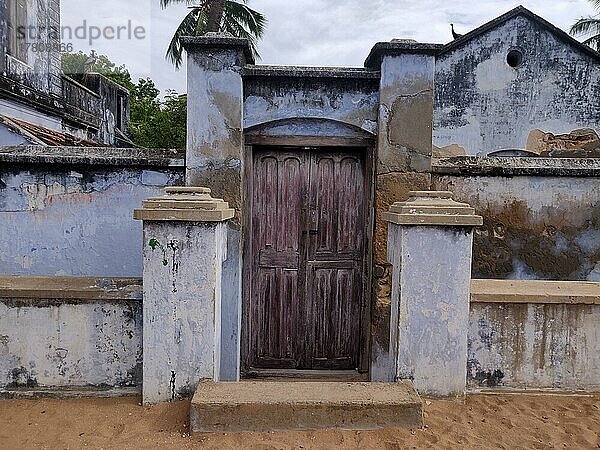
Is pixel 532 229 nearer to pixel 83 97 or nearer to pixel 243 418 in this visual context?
pixel 243 418

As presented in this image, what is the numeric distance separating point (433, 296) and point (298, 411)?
50.1 inches

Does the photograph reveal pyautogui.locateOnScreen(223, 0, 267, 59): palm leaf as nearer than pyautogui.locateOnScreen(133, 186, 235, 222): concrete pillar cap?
No

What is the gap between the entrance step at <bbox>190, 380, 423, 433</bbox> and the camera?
11.6ft

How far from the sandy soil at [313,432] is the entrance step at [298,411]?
56mm

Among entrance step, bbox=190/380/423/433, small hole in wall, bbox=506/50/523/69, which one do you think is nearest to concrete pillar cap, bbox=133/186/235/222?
entrance step, bbox=190/380/423/433

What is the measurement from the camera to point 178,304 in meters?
3.90

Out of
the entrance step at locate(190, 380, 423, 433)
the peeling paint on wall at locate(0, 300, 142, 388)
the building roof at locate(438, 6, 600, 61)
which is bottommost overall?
the entrance step at locate(190, 380, 423, 433)

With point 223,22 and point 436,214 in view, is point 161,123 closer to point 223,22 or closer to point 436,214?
point 223,22

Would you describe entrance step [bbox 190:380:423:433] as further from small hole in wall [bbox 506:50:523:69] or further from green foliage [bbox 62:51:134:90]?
green foliage [bbox 62:51:134:90]

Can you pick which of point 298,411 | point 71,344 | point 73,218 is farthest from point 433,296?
point 73,218

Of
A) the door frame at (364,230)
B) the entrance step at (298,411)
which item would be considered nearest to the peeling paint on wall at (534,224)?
the door frame at (364,230)

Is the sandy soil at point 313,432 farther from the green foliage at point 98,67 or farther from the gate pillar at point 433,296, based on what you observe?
the green foliage at point 98,67

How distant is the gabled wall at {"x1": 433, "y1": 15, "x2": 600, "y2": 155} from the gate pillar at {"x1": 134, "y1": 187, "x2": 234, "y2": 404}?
9099 millimetres

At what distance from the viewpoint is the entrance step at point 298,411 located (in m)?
3.52
